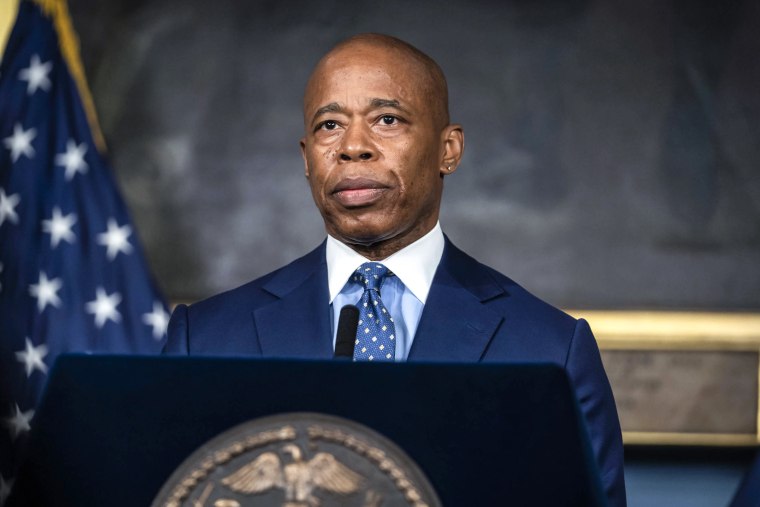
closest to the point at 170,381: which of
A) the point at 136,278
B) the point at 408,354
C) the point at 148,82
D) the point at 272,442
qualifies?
the point at 272,442

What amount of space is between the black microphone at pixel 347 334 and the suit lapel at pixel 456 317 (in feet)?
1.37

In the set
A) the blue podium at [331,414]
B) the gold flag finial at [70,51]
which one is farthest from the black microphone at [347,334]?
the gold flag finial at [70,51]

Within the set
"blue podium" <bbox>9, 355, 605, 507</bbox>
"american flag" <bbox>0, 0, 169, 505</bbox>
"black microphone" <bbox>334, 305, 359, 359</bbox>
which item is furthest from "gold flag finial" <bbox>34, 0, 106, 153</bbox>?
"blue podium" <bbox>9, 355, 605, 507</bbox>

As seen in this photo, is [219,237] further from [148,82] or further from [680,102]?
[680,102]

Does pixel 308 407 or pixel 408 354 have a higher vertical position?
pixel 408 354

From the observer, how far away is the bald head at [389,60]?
2000mm

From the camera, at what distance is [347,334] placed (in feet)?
4.59

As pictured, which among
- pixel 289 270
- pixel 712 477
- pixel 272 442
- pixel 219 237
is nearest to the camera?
pixel 272 442

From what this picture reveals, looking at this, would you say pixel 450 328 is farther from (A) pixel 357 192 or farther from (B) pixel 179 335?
(B) pixel 179 335

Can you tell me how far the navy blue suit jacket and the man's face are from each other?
0.40 ft

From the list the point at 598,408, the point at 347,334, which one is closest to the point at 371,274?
the point at 598,408

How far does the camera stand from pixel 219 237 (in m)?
3.53

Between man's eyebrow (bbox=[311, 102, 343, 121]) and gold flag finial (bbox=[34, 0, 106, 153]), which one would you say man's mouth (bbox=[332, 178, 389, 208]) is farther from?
gold flag finial (bbox=[34, 0, 106, 153])

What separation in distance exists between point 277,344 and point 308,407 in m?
0.84
